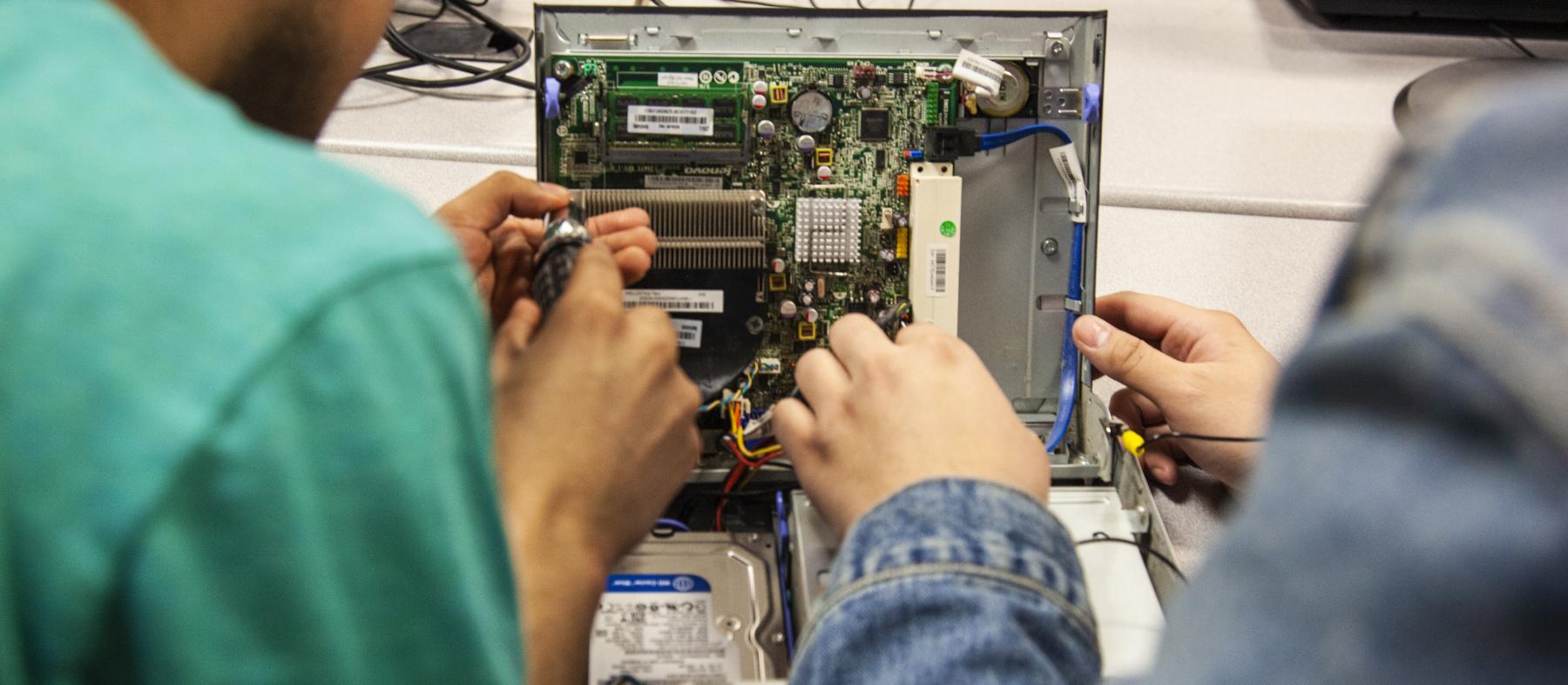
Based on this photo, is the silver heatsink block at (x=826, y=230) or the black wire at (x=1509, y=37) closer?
the silver heatsink block at (x=826, y=230)

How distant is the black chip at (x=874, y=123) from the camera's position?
1260 millimetres

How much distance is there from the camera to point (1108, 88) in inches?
77.4

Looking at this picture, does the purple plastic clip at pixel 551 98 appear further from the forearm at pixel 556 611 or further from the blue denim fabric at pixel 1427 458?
the blue denim fabric at pixel 1427 458

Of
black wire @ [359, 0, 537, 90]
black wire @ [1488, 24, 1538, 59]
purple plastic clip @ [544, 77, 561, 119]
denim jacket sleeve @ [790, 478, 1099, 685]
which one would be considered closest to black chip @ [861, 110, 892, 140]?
purple plastic clip @ [544, 77, 561, 119]

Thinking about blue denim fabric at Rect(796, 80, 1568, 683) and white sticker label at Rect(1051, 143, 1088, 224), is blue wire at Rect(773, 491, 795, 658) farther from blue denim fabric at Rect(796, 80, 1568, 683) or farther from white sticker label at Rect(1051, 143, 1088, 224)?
blue denim fabric at Rect(796, 80, 1568, 683)

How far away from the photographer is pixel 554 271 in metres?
0.93

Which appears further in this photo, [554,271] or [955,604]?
[554,271]

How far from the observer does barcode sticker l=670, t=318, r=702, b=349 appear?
4.00 ft

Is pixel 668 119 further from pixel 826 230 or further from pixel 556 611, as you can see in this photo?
pixel 556 611

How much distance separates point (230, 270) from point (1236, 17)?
214cm

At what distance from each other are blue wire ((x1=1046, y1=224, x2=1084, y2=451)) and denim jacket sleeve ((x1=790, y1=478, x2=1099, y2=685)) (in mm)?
574

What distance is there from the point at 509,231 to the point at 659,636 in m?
0.44

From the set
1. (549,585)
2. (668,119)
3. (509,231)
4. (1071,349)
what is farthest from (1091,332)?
(549,585)

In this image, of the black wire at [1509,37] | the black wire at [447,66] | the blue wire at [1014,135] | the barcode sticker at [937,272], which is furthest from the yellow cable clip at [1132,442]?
the black wire at [1509,37]
